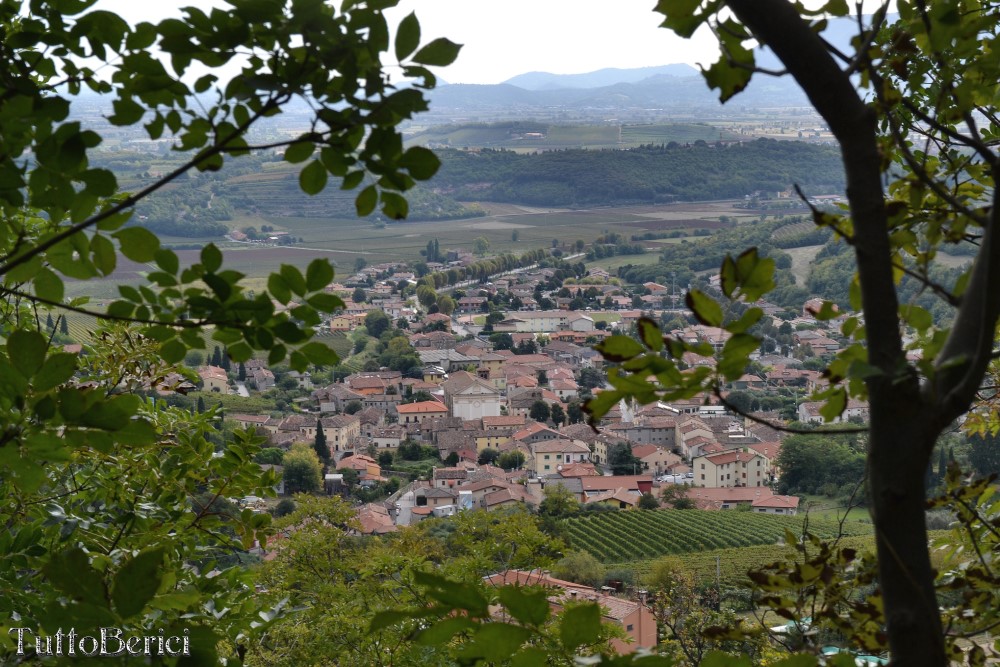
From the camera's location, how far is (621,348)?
0.66 m

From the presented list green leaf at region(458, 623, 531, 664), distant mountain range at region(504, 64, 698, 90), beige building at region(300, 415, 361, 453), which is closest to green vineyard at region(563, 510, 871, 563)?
beige building at region(300, 415, 361, 453)

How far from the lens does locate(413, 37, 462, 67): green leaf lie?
2.45ft

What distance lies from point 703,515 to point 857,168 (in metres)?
19.2

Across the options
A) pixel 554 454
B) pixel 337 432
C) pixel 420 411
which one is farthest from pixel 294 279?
pixel 420 411

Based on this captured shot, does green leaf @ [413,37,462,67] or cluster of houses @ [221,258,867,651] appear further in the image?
cluster of houses @ [221,258,867,651]

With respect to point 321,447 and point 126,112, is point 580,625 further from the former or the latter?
point 321,447

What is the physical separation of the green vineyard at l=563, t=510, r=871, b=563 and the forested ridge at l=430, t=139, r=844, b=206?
123 feet

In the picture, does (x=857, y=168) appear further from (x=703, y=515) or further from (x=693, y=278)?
(x=693, y=278)

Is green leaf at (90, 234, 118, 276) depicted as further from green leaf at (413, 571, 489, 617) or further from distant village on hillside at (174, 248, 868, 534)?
distant village on hillside at (174, 248, 868, 534)

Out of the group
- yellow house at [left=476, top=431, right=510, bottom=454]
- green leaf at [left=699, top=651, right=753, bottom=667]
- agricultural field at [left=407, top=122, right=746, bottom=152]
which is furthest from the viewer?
agricultural field at [left=407, top=122, right=746, bottom=152]

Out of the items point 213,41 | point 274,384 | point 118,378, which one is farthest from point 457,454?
point 213,41

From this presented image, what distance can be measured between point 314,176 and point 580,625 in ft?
1.48

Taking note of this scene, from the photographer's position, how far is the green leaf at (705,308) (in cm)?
66

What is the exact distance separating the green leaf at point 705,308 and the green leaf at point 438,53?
0.28 meters
